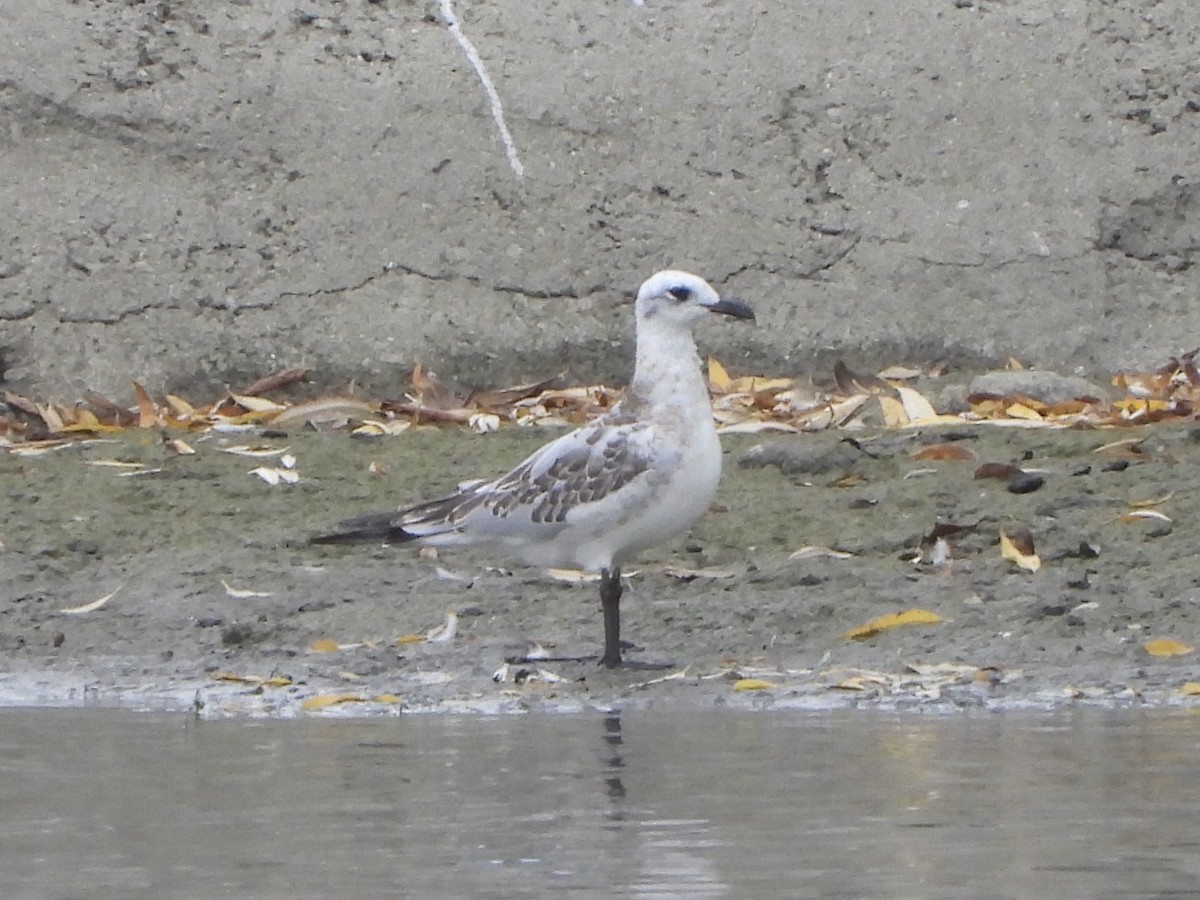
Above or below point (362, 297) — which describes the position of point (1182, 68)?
above

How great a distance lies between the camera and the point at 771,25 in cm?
1098

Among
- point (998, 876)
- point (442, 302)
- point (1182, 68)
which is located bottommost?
point (998, 876)

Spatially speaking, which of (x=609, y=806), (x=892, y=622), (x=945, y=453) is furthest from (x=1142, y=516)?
(x=609, y=806)

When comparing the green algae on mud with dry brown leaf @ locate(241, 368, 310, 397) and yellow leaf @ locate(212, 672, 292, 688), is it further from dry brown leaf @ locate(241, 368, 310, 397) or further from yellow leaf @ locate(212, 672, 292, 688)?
dry brown leaf @ locate(241, 368, 310, 397)

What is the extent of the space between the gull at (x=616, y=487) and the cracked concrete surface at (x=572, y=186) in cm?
298

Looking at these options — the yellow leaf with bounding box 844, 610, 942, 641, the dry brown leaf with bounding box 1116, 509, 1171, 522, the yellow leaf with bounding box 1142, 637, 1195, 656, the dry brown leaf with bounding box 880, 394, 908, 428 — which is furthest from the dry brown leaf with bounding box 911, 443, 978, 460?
the yellow leaf with bounding box 1142, 637, 1195, 656

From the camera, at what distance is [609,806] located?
472 centimetres

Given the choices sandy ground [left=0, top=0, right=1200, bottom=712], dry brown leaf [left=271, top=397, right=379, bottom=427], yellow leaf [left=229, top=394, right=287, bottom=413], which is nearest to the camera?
dry brown leaf [left=271, top=397, right=379, bottom=427]

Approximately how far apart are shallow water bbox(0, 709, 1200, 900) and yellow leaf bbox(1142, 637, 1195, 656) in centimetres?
63

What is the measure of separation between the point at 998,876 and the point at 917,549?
3.52 metres

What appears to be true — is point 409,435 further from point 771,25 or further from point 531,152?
point 771,25

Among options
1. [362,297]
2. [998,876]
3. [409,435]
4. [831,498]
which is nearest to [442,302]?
[362,297]

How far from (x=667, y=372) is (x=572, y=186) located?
3.78 metres

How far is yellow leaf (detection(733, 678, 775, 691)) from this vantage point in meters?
6.28
